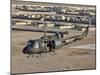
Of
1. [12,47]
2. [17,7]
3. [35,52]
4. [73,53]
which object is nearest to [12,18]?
[17,7]

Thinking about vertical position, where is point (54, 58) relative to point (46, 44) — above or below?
below

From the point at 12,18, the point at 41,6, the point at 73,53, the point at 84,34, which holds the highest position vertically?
the point at 41,6

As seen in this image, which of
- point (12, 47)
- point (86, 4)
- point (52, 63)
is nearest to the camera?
point (12, 47)

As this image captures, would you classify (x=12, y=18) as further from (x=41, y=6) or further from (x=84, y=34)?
(x=84, y=34)
